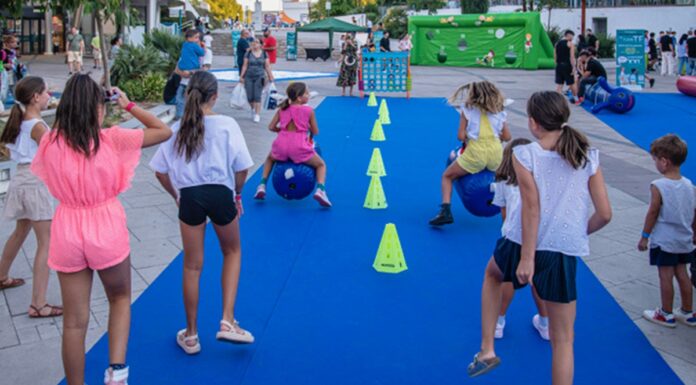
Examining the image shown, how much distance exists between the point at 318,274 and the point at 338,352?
1.44 m

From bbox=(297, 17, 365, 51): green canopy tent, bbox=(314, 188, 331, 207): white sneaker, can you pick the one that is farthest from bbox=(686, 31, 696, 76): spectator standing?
bbox=(314, 188, 331, 207): white sneaker

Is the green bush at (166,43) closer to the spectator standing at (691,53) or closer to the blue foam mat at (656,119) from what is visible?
the blue foam mat at (656,119)

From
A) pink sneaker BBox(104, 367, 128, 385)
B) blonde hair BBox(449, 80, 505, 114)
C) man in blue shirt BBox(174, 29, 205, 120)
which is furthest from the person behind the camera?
man in blue shirt BBox(174, 29, 205, 120)

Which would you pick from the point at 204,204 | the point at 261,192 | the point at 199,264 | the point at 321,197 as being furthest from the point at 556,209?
the point at 261,192

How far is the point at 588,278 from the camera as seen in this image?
227 inches

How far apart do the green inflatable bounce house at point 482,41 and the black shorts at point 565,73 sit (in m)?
12.8

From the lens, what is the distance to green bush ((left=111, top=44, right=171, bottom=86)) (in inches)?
634

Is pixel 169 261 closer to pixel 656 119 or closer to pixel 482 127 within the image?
pixel 482 127

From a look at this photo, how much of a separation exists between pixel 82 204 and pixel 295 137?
4.24 metres

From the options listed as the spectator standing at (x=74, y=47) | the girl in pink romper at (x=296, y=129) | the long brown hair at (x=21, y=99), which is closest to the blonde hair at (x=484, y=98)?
the girl in pink romper at (x=296, y=129)

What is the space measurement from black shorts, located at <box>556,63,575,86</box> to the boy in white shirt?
539 inches

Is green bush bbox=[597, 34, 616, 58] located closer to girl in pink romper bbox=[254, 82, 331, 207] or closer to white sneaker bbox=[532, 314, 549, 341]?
girl in pink romper bbox=[254, 82, 331, 207]

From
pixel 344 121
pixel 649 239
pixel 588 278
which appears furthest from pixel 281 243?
pixel 344 121

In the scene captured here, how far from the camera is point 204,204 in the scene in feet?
13.7
